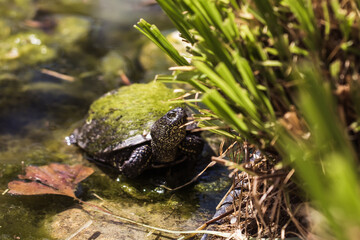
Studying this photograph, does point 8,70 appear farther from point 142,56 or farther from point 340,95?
point 340,95

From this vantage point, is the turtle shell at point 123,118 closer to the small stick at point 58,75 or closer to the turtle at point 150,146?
the turtle at point 150,146

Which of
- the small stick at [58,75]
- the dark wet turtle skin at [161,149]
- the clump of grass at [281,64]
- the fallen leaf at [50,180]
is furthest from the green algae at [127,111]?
the clump of grass at [281,64]

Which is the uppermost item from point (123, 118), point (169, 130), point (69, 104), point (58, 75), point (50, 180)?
point (169, 130)

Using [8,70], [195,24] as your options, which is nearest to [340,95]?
[195,24]

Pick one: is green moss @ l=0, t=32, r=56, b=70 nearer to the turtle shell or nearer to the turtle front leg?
the turtle shell

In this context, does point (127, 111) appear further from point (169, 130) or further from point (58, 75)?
point (58, 75)

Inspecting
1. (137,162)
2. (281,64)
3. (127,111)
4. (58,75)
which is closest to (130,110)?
(127,111)

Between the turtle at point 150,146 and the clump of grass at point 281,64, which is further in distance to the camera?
the turtle at point 150,146
